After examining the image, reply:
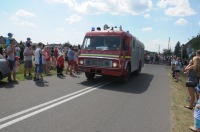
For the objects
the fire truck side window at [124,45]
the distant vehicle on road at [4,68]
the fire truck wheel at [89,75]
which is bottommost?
the fire truck wheel at [89,75]

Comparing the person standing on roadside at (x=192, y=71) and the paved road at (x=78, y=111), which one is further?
the person standing on roadside at (x=192, y=71)

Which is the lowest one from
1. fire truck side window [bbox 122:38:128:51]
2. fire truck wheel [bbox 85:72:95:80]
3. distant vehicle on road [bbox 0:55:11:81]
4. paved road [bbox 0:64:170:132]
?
paved road [bbox 0:64:170:132]

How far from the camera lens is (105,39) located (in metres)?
13.3

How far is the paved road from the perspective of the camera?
588 centimetres

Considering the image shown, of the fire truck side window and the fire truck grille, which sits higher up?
the fire truck side window

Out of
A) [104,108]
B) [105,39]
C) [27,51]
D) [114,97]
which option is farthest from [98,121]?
[27,51]

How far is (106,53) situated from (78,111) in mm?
5858

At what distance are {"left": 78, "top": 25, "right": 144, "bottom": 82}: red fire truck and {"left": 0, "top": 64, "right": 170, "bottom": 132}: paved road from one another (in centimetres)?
216

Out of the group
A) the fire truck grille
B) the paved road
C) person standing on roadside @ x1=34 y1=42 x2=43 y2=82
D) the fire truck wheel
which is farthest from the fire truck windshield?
the paved road

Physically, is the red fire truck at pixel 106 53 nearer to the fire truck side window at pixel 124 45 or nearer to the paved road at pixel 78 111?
the fire truck side window at pixel 124 45

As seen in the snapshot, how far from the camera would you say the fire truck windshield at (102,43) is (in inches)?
513

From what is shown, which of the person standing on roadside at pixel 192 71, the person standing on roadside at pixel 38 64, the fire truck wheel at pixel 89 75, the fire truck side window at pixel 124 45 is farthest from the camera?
the fire truck wheel at pixel 89 75

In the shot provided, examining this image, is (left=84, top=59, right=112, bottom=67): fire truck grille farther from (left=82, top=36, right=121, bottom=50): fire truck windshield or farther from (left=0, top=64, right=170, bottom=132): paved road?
(left=0, top=64, right=170, bottom=132): paved road

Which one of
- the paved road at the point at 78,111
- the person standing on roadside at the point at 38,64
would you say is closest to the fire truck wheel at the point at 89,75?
the person standing on roadside at the point at 38,64
